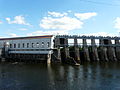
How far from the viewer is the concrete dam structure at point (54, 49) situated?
4678 centimetres

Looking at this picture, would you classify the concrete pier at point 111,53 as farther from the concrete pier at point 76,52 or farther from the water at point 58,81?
the water at point 58,81

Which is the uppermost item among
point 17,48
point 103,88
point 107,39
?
point 107,39

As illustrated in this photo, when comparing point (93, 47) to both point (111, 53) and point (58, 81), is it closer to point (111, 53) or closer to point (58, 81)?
point (111, 53)

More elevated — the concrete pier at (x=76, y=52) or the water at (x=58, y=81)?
the concrete pier at (x=76, y=52)

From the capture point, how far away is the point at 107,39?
179 ft

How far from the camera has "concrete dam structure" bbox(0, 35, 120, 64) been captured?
46781 millimetres

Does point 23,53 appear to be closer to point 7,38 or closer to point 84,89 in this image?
point 7,38

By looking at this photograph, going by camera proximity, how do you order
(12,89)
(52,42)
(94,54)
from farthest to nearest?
1. (94,54)
2. (52,42)
3. (12,89)

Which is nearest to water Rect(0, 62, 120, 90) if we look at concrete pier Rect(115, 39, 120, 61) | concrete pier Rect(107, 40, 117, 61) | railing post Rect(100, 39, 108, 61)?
railing post Rect(100, 39, 108, 61)

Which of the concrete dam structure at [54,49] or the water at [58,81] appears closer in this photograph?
the water at [58,81]

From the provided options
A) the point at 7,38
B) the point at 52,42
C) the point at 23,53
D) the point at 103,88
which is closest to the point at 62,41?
the point at 52,42

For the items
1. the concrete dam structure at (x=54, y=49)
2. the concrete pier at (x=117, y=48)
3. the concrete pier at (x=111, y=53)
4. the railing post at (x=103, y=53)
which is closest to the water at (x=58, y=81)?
the concrete dam structure at (x=54, y=49)

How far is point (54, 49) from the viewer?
46.5 meters

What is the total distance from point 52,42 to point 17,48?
1592 centimetres
